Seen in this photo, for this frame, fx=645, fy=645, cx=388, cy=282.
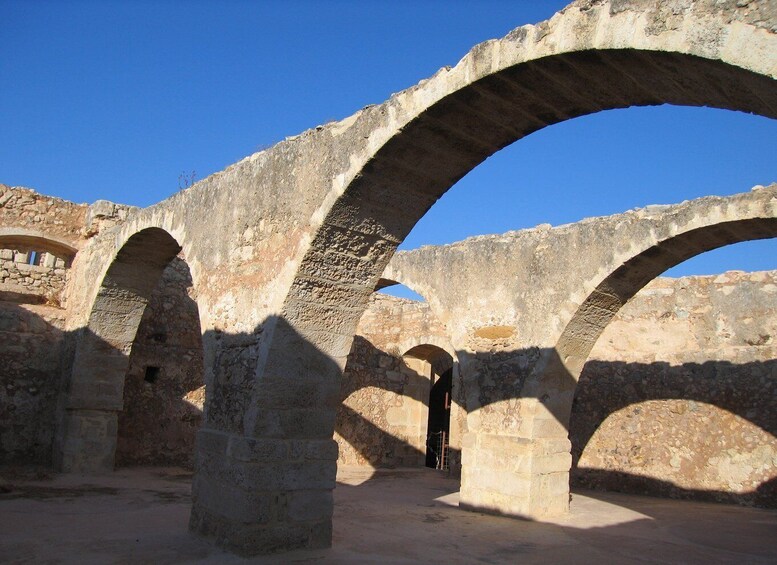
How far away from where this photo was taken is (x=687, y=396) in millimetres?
8680

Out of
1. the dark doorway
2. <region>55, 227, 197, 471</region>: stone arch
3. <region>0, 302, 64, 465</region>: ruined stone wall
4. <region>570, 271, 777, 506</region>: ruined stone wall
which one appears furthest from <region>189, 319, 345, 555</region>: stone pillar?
the dark doorway

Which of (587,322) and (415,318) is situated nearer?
(587,322)

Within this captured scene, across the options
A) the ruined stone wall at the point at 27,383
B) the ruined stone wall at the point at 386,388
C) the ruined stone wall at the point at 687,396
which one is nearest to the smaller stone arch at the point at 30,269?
the ruined stone wall at the point at 27,383

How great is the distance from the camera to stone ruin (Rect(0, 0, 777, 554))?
3.35 m

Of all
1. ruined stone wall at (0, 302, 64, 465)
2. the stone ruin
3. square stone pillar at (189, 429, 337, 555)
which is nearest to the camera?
the stone ruin

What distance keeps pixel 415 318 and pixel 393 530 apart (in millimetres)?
6935

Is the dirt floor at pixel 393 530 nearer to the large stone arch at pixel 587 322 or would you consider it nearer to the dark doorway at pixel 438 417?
the large stone arch at pixel 587 322

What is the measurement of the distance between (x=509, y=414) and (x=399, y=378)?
563 centimetres

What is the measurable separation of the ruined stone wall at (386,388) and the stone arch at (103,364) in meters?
3.98

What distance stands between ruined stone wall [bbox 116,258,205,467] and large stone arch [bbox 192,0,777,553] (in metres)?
5.07

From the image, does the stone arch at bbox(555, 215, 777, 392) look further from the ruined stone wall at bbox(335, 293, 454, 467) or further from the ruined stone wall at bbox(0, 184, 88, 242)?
the ruined stone wall at bbox(0, 184, 88, 242)

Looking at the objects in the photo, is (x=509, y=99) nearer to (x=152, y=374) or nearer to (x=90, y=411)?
(x=90, y=411)

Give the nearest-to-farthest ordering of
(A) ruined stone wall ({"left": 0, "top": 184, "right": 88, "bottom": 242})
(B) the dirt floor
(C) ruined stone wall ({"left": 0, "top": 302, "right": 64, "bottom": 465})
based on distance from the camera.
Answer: (B) the dirt floor, (C) ruined stone wall ({"left": 0, "top": 302, "right": 64, "bottom": 465}), (A) ruined stone wall ({"left": 0, "top": 184, "right": 88, "bottom": 242})

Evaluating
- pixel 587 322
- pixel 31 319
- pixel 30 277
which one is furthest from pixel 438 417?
pixel 30 277
